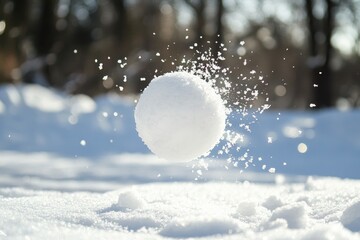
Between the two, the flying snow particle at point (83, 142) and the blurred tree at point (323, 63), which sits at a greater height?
the blurred tree at point (323, 63)

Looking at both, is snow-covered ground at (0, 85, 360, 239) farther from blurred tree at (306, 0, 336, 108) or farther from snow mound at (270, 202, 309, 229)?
blurred tree at (306, 0, 336, 108)

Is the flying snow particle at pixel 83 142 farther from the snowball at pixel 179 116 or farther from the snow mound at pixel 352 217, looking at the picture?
the snow mound at pixel 352 217

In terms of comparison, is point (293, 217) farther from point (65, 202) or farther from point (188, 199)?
point (65, 202)

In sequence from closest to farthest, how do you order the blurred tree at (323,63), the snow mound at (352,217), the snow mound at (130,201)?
1. the snow mound at (352,217)
2. the snow mound at (130,201)
3. the blurred tree at (323,63)

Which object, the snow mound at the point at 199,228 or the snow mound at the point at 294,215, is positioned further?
the snow mound at the point at 294,215

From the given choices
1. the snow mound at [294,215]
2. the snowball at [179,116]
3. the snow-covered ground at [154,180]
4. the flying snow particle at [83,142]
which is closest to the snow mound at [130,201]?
the snow-covered ground at [154,180]

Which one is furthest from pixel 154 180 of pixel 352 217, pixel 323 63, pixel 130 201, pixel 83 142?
pixel 323 63

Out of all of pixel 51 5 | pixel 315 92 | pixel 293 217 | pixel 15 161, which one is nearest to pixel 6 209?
pixel 293 217
